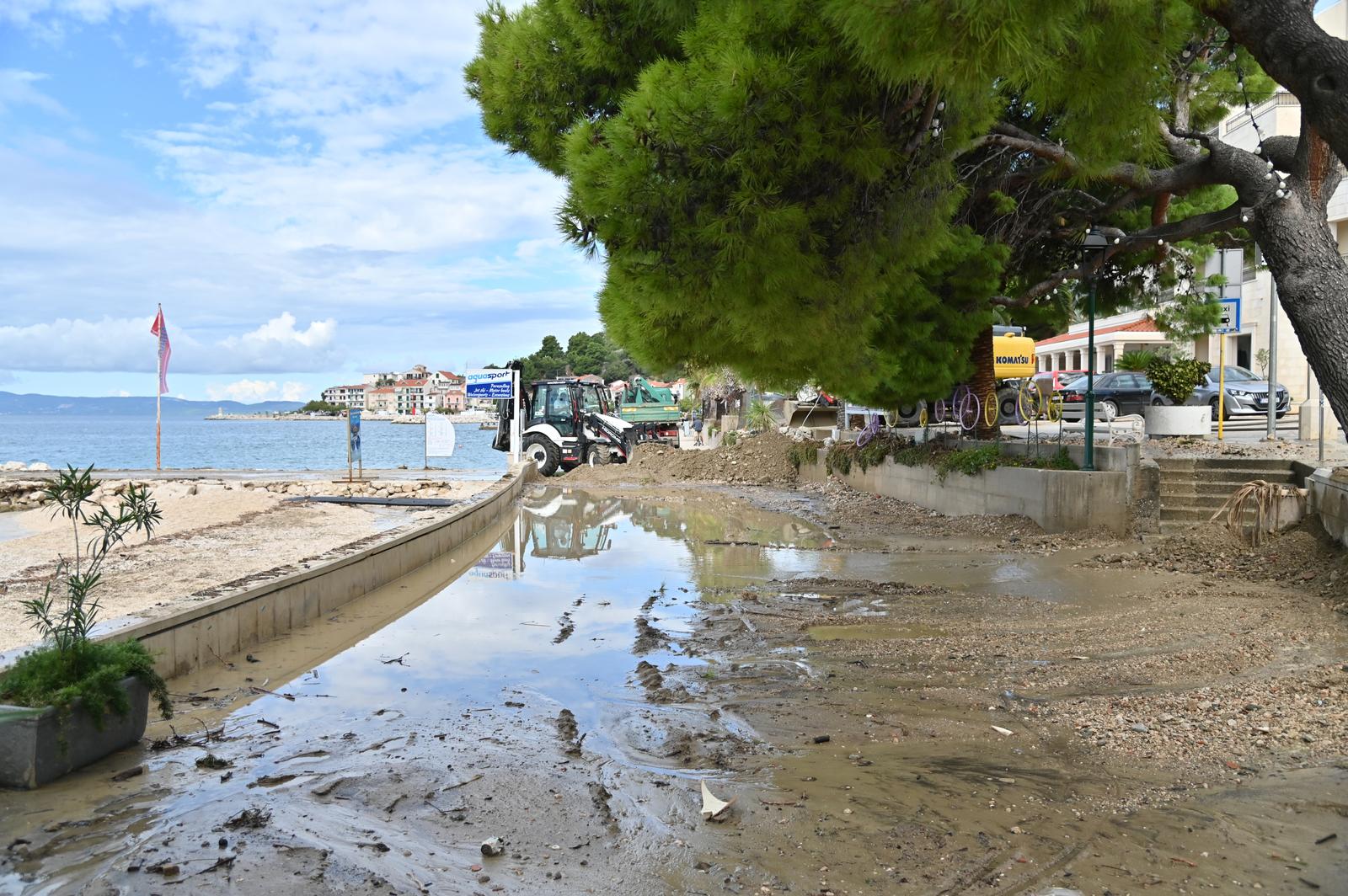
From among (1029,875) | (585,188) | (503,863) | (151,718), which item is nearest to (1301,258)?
(585,188)

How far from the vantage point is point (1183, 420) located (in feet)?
59.6

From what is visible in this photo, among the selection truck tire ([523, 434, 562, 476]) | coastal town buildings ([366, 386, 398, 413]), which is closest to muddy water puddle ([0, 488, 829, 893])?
truck tire ([523, 434, 562, 476])

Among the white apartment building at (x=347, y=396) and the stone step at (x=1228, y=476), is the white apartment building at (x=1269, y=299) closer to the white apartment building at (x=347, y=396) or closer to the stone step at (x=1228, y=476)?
the stone step at (x=1228, y=476)

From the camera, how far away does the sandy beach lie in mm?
8523

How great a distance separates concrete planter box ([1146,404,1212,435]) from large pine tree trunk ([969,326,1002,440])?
381cm

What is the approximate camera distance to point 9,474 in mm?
25234

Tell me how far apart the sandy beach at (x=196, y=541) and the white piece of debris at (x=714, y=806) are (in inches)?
A: 148

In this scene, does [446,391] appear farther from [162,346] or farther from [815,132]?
[815,132]

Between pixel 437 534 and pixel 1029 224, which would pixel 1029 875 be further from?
pixel 1029 224

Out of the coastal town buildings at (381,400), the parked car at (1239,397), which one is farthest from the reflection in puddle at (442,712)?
the coastal town buildings at (381,400)

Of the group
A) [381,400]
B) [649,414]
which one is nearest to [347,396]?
[381,400]

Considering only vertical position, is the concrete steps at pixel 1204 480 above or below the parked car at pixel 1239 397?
below

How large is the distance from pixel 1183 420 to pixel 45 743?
60.4ft

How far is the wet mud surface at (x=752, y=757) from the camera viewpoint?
11.5 feet
